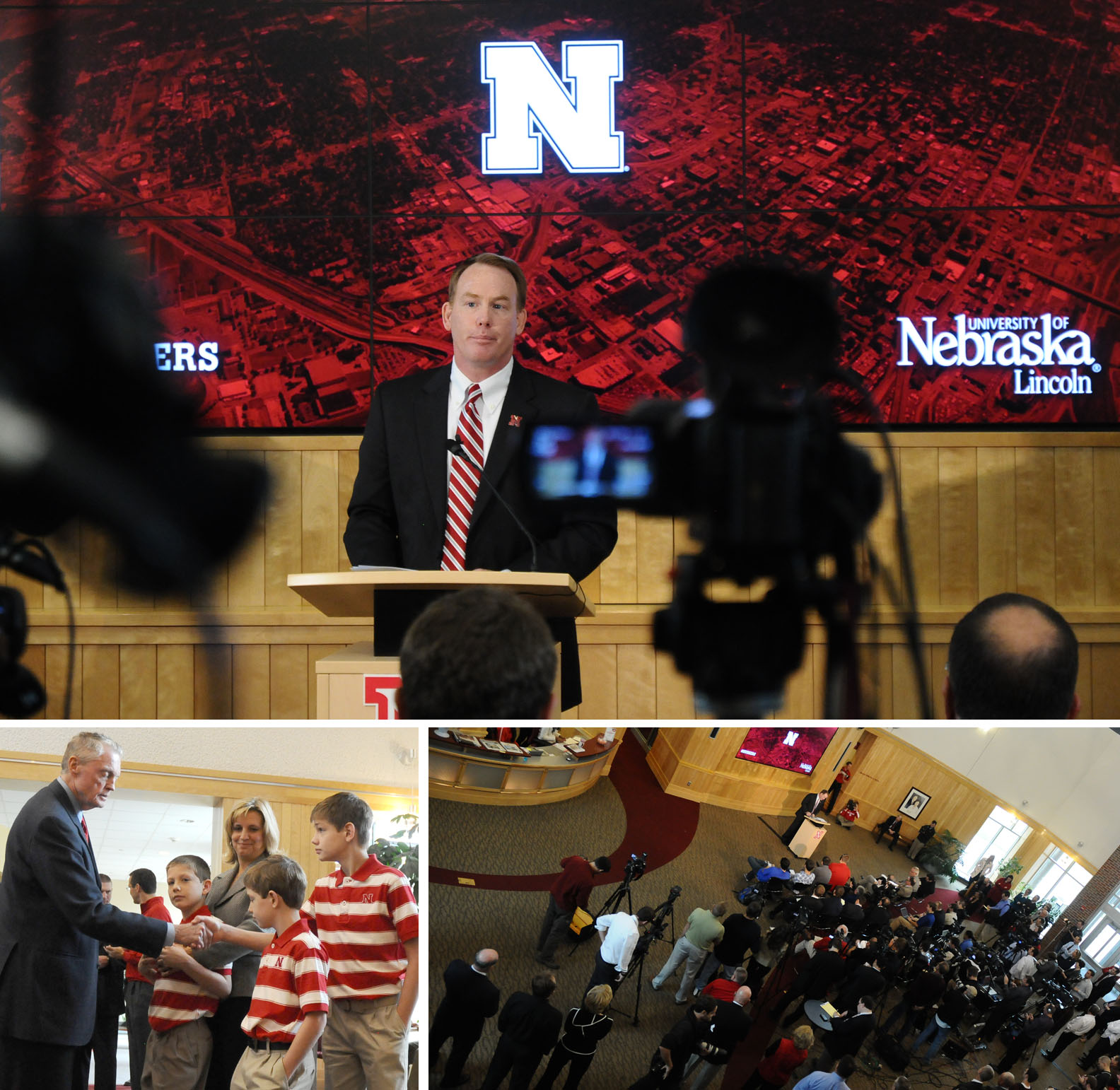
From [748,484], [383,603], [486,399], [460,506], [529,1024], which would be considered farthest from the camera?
[748,484]

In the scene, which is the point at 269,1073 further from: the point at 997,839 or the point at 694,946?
the point at 997,839

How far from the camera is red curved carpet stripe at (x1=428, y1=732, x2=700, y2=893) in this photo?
1243 mm

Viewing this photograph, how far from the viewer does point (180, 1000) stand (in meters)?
1.28

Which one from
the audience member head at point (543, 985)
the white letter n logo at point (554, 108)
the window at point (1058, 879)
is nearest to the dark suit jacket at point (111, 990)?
the audience member head at point (543, 985)

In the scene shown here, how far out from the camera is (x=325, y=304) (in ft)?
12.4

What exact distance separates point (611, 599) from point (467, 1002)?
2.57m

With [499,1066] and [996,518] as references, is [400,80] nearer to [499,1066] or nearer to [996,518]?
[996,518]

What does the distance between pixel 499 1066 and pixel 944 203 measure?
3287 millimetres

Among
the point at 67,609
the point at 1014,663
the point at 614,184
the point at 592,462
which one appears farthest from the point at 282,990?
the point at 614,184

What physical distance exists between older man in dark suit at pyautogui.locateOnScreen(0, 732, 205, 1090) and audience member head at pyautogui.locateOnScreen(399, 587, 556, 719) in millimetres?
381

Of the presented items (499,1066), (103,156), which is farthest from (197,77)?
(499,1066)

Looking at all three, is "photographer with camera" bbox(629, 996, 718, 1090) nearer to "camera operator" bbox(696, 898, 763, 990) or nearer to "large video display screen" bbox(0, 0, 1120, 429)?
"camera operator" bbox(696, 898, 763, 990)

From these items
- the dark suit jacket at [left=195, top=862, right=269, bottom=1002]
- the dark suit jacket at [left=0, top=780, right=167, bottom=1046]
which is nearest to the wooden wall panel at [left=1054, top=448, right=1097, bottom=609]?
the dark suit jacket at [left=195, top=862, right=269, bottom=1002]

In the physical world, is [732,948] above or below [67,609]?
below
